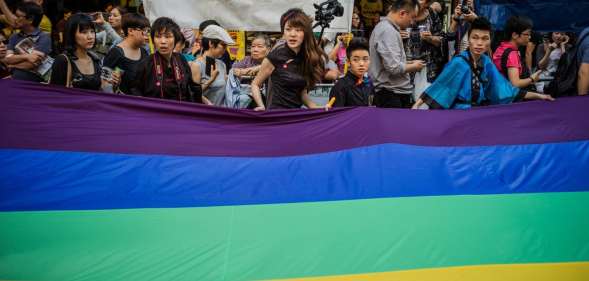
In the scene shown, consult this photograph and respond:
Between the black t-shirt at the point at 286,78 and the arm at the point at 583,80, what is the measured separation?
2665mm

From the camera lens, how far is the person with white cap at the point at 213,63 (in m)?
7.41

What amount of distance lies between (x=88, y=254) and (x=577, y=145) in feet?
12.8

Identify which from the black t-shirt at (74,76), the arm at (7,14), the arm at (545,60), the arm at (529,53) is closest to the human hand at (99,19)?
the arm at (7,14)

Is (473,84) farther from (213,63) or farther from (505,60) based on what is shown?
(213,63)

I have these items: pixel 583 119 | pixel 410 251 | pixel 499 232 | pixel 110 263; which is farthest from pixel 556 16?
pixel 110 263

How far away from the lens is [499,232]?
15.2 ft

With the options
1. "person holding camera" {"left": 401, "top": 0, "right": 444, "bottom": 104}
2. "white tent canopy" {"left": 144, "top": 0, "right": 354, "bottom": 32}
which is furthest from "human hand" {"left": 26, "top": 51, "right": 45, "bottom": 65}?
"person holding camera" {"left": 401, "top": 0, "right": 444, "bottom": 104}

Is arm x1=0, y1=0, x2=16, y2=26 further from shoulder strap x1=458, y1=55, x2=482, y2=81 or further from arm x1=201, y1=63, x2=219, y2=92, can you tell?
shoulder strap x1=458, y1=55, x2=482, y2=81

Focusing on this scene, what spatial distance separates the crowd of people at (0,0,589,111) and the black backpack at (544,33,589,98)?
0.07 feet

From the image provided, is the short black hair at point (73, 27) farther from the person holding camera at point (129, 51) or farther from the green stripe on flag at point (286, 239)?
the green stripe on flag at point (286, 239)

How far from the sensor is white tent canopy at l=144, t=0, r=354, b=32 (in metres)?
7.69

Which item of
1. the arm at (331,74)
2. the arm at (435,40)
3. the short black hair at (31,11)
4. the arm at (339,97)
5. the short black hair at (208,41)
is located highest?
the short black hair at (31,11)

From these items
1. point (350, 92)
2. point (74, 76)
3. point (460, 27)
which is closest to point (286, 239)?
point (350, 92)

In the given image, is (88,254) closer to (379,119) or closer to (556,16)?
(379,119)
